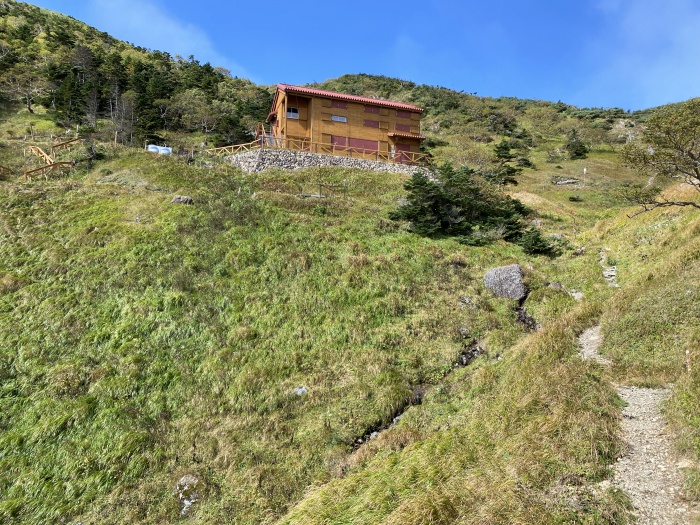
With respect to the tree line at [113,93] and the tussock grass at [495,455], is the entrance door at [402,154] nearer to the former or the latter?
the tree line at [113,93]

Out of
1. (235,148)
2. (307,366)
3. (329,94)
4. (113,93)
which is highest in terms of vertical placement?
(113,93)

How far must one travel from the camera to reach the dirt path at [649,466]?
605cm

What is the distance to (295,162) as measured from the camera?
35156 millimetres

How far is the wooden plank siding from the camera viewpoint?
124 ft

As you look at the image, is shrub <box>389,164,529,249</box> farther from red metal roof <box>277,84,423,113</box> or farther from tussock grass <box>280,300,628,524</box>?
red metal roof <box>277,84,423,113</box>

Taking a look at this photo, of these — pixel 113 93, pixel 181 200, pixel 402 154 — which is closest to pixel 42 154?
pixel 181 200

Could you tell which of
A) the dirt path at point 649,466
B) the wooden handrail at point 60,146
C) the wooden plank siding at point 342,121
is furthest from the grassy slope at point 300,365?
the wooden plank siding at point 342,121

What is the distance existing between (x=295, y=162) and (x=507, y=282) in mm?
23342

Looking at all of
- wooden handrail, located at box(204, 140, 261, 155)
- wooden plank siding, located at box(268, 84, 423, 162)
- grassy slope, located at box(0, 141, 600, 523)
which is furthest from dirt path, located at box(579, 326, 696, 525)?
wooden handrail, located at box(204, 140, 261, 155)

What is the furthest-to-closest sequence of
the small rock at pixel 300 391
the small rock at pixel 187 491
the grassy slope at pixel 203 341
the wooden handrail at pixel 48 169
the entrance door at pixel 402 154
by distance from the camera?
the entrance door at pixel 402 154 < the wooden handrail at pixel 48 169 < the small rock at pixel 300 391 < the grassy slope at pixel 203 341 < the small rock at pixel 187 491

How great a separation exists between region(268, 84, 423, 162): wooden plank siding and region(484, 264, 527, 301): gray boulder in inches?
934

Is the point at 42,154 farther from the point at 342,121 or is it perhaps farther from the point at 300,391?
the point at 300,391

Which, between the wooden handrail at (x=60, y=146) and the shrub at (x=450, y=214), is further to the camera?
the wooden handrail at (x=60, y=146)

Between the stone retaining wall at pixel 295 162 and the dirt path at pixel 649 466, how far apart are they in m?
30.5
